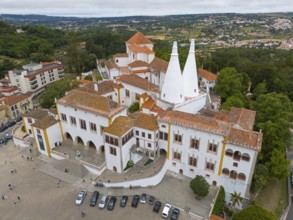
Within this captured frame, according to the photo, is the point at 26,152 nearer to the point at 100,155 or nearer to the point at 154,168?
the point at 100,155

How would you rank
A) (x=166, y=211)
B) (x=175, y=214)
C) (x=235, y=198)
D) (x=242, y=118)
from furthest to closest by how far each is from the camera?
(x=242, y=118)
(x=235, y=198)
(x=166, y=211)
(x=175, y=214)

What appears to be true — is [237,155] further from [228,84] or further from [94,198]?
[228,84]

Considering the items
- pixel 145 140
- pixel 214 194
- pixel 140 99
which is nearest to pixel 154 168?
pixel 145 140

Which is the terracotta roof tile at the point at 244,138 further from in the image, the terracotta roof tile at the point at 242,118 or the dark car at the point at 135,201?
the dark car at the point at 135,201

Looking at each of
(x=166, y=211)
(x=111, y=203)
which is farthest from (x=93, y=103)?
(x=166, y=211)

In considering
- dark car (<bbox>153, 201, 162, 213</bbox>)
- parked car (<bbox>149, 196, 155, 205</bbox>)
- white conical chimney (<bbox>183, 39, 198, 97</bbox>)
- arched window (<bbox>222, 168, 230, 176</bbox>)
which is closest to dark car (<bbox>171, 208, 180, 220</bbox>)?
dark car (<bbox>153, 201, 162, 213</bbox>)

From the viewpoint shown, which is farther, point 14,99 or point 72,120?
point 14,99

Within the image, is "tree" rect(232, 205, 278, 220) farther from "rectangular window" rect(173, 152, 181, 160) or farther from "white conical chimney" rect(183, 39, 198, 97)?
"white conical chimney" rect(183, 39, 198, 97)
